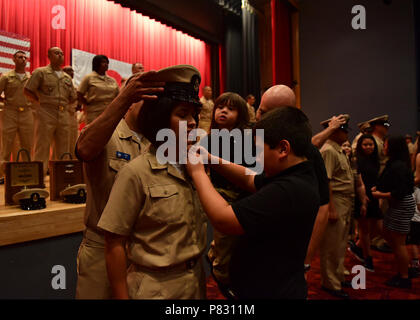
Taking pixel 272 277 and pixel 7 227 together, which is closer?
pixel 272 277

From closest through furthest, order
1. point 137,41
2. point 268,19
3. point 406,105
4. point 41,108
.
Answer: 1. point 41,108
2. point 406,105
3. point 137,41
4. point 268,19

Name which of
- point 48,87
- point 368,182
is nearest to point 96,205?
point 48,87

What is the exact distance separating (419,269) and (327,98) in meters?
5.19

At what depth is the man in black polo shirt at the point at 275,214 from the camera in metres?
0.85

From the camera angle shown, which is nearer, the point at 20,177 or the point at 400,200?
the point at 20,177

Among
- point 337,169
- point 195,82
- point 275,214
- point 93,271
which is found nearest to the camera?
point 275,214

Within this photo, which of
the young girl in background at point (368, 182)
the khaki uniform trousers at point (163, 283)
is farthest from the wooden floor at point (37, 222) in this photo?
the young girl in background at point (368, 182)

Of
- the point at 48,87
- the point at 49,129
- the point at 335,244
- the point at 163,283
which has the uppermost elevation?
the point at 48,87

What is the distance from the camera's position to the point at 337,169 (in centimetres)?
272

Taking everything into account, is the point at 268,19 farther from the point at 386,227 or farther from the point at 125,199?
the point at 125,199

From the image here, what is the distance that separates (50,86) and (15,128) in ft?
2.96

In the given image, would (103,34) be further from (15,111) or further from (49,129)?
(49,129)
